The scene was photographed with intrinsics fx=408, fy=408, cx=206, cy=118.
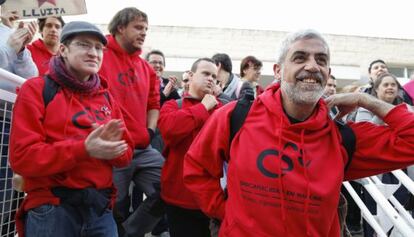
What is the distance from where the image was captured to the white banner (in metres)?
3.39

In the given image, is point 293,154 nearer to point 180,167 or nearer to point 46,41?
point 180,167

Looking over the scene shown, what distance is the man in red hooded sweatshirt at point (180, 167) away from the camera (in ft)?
10.3

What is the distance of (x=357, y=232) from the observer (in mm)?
5090

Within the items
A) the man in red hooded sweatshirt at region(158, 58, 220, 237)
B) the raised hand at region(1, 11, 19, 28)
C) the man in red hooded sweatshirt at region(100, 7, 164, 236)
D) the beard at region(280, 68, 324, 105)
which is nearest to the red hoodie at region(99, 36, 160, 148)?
the man in red hooded sweatshirt at region(100, 7, 164, 236)

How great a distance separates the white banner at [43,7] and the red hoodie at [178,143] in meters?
1.26

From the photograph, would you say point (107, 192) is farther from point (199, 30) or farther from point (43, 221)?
point (199, 30)

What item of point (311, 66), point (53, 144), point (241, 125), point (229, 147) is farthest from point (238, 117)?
point (53, 144)

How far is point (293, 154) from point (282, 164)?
0.08 meters

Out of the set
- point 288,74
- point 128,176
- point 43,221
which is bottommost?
point 128,176

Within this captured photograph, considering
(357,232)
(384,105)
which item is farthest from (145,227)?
(357,232)

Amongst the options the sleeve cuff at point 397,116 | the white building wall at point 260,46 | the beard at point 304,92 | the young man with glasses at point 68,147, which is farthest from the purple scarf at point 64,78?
the white building wall at point 260,46

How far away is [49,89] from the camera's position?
2.31 meters

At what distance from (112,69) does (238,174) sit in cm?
168

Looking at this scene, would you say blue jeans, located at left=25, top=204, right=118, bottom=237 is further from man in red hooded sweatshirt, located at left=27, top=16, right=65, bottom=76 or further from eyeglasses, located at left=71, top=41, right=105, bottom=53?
man in red hooded sweatshirt, located at left=27, top=16, right=65, bottom=76
